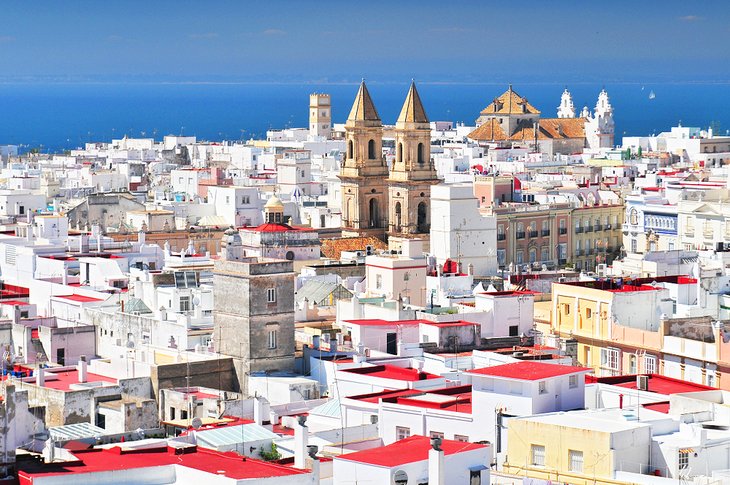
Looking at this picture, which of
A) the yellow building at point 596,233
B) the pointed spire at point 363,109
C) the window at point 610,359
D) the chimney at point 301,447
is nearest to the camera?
the chimney at point 301,447

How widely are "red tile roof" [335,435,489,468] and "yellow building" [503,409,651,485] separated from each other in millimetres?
1389

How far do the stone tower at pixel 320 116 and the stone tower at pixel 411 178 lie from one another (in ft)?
210

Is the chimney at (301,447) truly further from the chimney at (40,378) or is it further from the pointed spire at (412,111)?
the pointed spire at (412,111)

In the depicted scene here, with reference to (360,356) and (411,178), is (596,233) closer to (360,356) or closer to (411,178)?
(411,178)

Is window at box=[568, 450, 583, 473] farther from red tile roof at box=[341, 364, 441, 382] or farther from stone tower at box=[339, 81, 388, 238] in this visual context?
stone tower at box=[339, 81, 388, 238]

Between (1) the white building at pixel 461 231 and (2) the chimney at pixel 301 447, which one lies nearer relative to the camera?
(2) the chimney at pixel 301 447

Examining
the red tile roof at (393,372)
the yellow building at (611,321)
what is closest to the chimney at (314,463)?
the red tile roof at (393,372)

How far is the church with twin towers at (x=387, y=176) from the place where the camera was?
242 feet

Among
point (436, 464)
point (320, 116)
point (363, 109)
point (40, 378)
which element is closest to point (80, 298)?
point (40, 378)

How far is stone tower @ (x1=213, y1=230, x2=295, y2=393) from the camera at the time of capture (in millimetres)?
41188

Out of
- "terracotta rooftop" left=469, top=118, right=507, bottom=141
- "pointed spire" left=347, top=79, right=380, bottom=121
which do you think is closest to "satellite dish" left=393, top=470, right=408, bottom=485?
"pointed spire" left=347, top=79, right=380, bottom=121

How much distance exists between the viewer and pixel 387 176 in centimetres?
7775

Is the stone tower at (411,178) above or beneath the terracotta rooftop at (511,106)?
beneath

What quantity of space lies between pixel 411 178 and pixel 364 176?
3.13 meters
